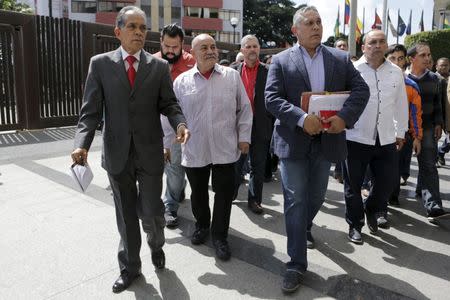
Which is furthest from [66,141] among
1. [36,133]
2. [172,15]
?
[172,15]

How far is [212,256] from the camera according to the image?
3.63m

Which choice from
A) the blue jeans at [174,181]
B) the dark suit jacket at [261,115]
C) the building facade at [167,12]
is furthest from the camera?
the building facade at [167,12]

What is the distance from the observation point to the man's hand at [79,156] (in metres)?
2.74

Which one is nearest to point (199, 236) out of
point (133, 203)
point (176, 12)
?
point (133, 203)

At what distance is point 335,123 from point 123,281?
1857 millimetres

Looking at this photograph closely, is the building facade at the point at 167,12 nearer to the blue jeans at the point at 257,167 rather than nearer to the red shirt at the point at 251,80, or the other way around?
the red shirt at the point at 251,80

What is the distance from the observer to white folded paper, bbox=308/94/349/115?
118 inches

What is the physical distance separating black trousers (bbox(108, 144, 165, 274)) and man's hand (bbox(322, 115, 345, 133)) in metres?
1.27

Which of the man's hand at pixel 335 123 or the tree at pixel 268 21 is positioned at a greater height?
the tree at pixel 268 21

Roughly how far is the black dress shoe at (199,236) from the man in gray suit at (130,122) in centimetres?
78

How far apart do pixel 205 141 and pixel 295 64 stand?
1007 millimetres

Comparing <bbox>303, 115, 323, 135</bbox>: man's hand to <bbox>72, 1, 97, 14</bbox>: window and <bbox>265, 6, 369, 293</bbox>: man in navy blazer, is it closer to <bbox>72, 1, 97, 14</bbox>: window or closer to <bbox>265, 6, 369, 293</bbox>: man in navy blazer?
<bbox>265, 6, 369, 293</bbox>: man in navy blazer

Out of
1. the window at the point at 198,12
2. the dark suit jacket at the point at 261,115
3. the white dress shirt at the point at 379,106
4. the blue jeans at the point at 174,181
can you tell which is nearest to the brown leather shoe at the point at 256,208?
the dark suit jacket at the point at 261,115

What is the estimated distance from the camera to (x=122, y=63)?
9.54 ft
